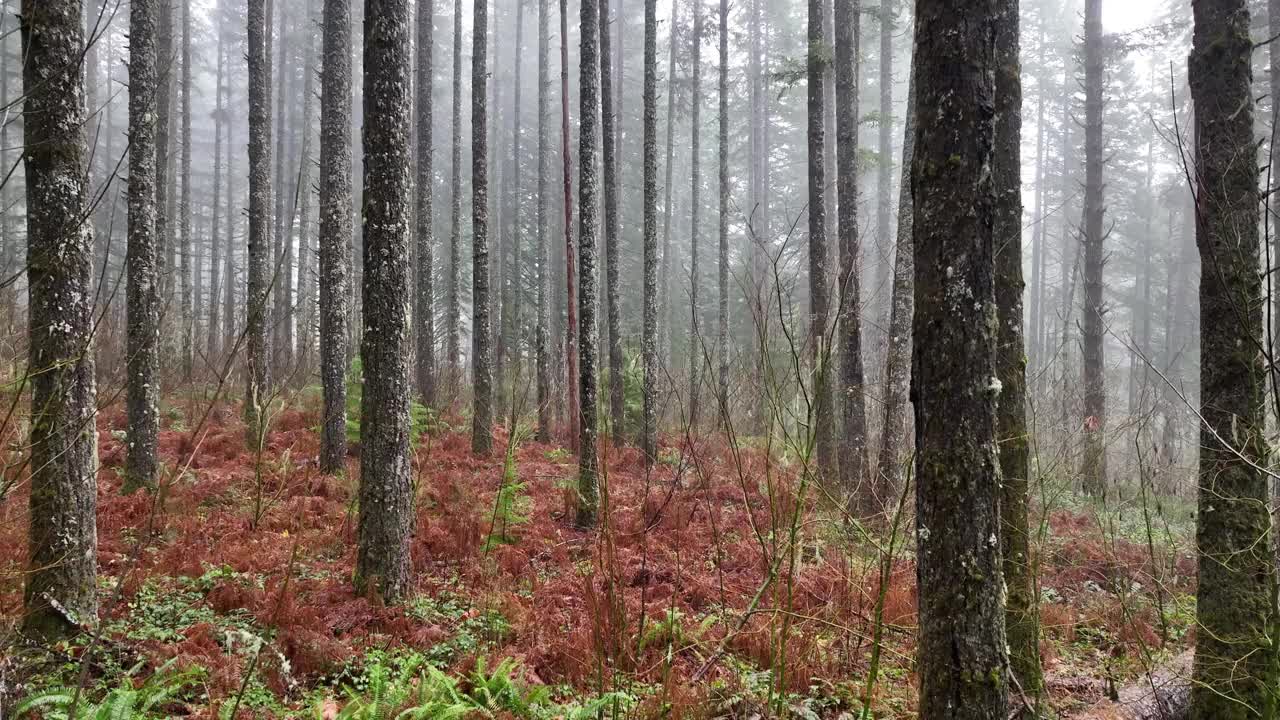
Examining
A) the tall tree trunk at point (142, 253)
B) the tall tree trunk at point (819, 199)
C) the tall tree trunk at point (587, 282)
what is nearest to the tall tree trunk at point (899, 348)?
the tall tree trunk at point (819, 199)

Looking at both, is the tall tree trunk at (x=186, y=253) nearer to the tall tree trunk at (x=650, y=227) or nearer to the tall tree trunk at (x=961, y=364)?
the tall tree trunk at (x=650, y=227)

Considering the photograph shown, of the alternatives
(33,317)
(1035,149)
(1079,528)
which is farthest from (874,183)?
(33,317)

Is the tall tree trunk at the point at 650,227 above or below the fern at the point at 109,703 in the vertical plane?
above

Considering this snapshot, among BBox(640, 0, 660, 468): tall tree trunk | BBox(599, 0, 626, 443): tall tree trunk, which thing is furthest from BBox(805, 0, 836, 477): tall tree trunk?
BBox(599, 0, 626, 443): tall tree trunk

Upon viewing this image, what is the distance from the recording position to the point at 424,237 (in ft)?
45.3

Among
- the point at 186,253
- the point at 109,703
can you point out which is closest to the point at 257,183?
the point at 186,253

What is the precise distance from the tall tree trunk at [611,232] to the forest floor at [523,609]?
435cm

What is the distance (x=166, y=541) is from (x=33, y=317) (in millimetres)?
3125

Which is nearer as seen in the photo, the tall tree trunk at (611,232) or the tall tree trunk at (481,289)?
the tall tree trunk at (481,289)

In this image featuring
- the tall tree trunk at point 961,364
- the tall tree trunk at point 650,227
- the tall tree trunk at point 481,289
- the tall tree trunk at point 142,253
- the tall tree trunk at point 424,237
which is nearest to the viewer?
the tall tree trunk at point 961,364

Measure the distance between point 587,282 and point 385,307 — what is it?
3.39 metres

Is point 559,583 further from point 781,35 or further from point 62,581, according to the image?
point 781,35

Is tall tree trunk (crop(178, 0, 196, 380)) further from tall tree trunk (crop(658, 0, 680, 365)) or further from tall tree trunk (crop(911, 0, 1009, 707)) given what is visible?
tall tree trunk (crop(911, 0, 1009, 707))

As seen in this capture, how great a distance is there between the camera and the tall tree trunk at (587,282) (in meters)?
8.09
